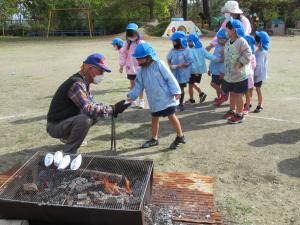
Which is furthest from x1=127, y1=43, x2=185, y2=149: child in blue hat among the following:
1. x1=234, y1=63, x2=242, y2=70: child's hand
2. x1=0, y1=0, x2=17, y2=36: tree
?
→ x1=0, y1=0, x2=17, y2=36: tree

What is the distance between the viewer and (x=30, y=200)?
3486mm

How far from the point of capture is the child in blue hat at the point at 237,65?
6.29m

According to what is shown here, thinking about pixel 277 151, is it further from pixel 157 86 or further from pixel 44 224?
pixel 44 224

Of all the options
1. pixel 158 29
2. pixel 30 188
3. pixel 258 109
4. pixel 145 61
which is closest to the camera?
pixel 30 188

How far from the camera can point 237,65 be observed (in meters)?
6.41

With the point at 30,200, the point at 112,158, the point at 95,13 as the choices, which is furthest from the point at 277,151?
the point at 95,13

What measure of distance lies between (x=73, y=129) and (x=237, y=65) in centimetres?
295

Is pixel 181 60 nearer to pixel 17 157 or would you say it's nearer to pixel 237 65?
pixel 237 65

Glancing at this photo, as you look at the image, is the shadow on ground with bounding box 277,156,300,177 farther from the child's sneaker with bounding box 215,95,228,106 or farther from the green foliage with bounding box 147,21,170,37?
the green foliage with bounding box 147,21,170,37

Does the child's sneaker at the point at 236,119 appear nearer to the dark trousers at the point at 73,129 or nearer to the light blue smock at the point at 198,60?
the light blue smock at the point at 198,60

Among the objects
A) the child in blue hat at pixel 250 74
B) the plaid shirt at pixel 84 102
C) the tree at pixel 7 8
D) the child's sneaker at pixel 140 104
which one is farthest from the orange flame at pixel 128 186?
the tree at pixel 7 8

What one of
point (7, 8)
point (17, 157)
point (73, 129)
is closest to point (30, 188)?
point (73, 129)

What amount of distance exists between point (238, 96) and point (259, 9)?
90.3ft

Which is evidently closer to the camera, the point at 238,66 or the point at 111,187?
the point at 111,187
